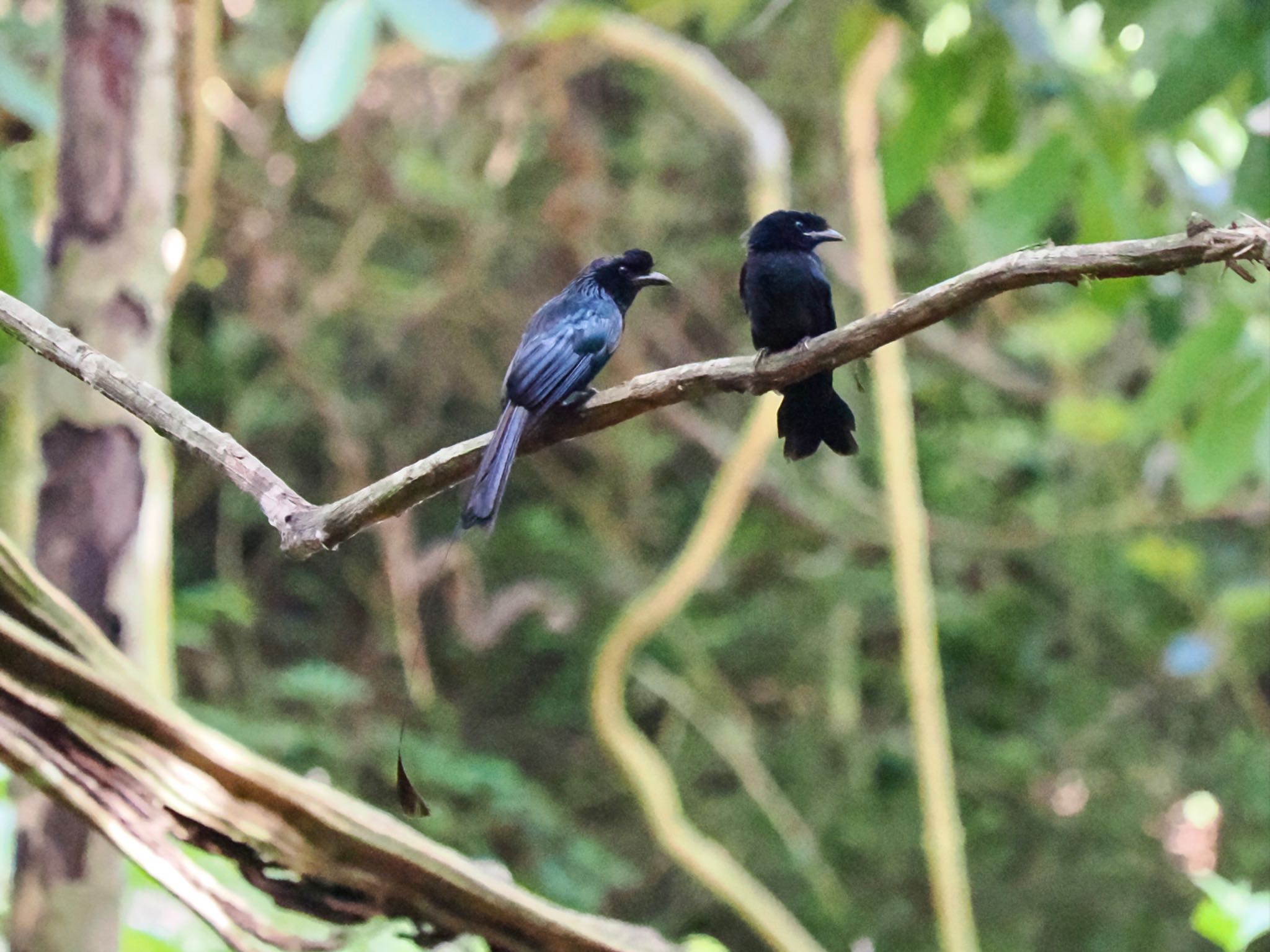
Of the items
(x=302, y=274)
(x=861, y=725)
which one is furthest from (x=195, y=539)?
(x=861, y=725)

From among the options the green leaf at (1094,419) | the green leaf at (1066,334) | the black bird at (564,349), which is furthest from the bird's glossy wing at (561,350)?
the green leaf at (1094,419)

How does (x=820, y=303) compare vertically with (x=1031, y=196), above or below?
below

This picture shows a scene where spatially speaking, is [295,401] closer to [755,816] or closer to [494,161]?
[494,161]

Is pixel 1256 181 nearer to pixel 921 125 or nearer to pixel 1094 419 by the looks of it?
pixel 921 125

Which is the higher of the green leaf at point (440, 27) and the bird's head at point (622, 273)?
the green leaf at point (440, 27)

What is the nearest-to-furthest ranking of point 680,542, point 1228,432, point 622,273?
point 622,273 → point 1228,432 → point 680,542

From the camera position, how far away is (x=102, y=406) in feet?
3.90

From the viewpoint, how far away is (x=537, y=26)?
87.7 inches

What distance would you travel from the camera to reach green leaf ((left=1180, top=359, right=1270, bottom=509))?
133cm

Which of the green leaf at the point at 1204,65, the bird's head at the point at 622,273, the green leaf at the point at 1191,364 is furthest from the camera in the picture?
the green leaf at the point at 1191,364

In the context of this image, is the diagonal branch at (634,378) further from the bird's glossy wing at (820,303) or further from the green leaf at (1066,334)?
the green leaf at (1066,334)

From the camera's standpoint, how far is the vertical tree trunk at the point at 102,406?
3.76 feet

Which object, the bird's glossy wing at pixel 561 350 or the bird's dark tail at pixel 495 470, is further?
the bird's glossy wing at pixel 561 350

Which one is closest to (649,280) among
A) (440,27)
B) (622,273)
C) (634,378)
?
(622,273)
